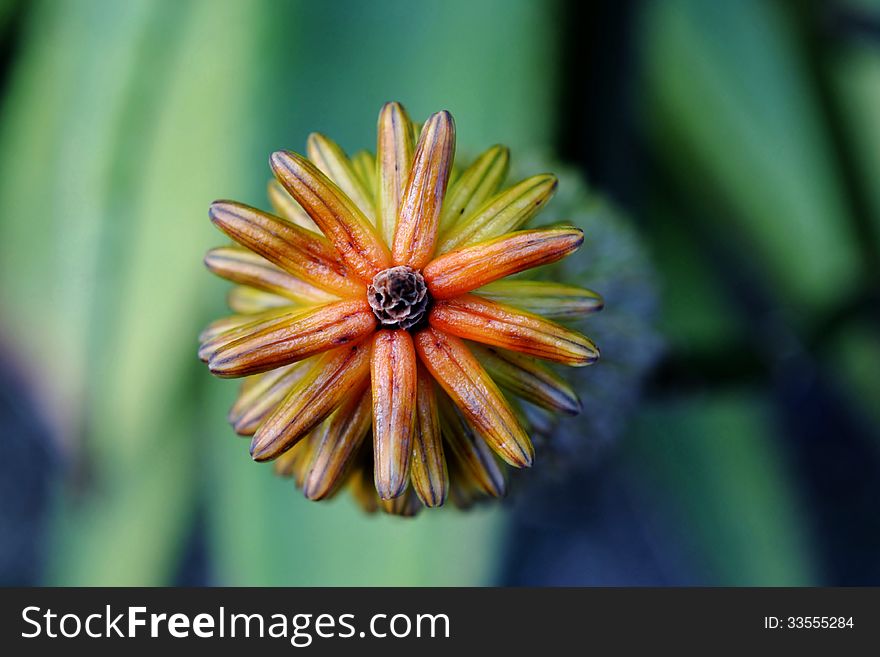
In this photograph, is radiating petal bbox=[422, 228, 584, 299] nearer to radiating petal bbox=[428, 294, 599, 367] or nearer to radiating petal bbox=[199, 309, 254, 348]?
radiating petal bbox=[428, 294, 599, 367]

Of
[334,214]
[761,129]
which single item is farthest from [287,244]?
[761,129]

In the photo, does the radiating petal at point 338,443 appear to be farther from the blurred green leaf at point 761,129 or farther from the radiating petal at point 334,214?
the blurred green leaf at point 761,129

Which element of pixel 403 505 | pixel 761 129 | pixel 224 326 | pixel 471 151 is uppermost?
pixel 761 129

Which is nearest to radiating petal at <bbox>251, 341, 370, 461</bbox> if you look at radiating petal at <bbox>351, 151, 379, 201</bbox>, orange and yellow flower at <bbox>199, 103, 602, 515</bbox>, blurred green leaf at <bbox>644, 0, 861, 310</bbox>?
orange and yellow flower at <bbox>199, 103, 602, 515</bbox>

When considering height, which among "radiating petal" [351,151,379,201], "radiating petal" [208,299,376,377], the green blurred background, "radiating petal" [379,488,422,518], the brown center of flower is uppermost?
the green blurred background

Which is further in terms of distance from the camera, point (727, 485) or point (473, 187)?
point (727, 485)

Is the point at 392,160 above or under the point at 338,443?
above

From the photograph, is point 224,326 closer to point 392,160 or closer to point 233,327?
point 233,327

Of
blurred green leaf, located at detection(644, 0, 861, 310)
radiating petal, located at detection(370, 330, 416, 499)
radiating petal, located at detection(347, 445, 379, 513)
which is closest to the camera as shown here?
radiating petal, located at detection(370, 330, 416, 499)
